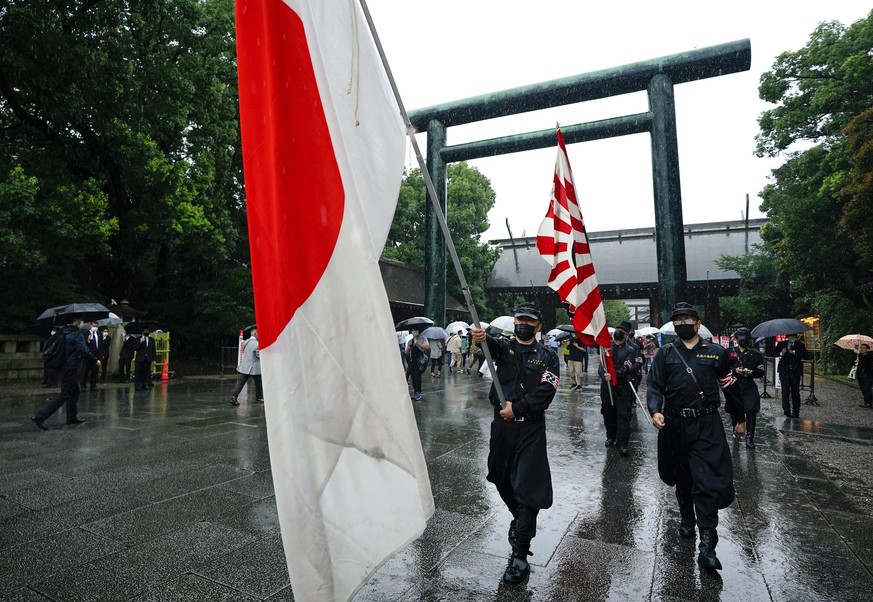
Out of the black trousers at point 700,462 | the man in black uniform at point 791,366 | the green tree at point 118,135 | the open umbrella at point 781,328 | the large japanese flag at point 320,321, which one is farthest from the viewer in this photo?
the green tree at point 118,135

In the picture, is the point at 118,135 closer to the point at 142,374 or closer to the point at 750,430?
the point at 142,374

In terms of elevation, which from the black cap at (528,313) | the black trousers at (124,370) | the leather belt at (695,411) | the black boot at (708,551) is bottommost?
the black boot at (708,551)

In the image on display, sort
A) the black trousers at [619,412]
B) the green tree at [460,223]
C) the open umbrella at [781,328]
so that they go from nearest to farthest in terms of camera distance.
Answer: the black trousers at [619,412], the open umbrella at [781,328], the green tree at [460,223]

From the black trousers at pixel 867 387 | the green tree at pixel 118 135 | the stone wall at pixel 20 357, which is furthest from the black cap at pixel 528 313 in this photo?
the stone wall at pixel 20 357

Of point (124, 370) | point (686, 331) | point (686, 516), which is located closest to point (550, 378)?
point (686, 331)

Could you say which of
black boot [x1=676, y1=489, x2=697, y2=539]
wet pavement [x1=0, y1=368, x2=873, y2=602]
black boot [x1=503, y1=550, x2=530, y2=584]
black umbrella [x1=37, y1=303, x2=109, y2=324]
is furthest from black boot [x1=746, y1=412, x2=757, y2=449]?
black umbrella [x1=37, y1=303, x2=109, y2=324]

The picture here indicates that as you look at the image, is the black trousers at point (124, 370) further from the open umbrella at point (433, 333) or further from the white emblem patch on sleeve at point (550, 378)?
the white emblem patch on sleeve at point (550, 378)

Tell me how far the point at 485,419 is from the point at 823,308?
16405mm

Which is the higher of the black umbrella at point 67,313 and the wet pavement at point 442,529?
the black umbrella at point 67,313

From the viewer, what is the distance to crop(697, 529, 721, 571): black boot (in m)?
3.14

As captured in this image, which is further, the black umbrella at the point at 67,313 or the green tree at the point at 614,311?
the green tree at the point at 614,311

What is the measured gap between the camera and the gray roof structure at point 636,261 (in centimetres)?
2832

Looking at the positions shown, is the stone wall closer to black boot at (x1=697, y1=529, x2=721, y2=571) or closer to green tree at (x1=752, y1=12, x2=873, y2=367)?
black boot at (x1=697, y1=529, x2=721, y2=571)

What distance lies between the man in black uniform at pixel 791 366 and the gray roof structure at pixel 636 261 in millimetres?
18817
